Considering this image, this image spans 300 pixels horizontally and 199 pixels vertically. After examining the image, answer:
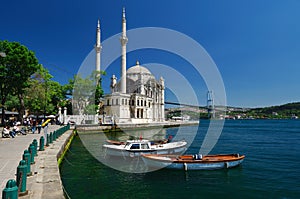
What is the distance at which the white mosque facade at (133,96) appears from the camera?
58.9 metres

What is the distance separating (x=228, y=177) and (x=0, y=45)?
96.8 feet

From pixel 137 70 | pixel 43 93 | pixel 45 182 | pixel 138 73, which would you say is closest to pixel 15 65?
pixel 43 93

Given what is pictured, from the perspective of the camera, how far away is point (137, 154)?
17.4m

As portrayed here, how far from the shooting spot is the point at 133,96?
6450 centimetres

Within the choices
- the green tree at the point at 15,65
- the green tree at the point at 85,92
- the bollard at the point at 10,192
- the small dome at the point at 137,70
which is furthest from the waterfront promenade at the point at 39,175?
the small dome at the point at 137,70

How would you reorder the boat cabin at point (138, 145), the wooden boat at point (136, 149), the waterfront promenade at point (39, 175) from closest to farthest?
the waterfront promenade at point (39, 175)
the wooden boat at point (136, 149)
the boat cabin at point (138, 145)

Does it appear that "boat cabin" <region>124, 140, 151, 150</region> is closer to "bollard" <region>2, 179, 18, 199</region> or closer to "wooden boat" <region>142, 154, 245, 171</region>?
"wooden boat" <region>142, 154, 245, 171</region>

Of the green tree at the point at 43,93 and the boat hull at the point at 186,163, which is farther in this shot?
the green tree at the point at 43,93

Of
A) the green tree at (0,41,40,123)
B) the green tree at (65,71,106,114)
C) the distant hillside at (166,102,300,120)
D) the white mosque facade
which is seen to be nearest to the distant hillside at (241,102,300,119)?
the distant hillside at (166,102,300,120)

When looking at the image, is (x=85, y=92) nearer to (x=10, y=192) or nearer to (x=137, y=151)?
(x=137, y=151)

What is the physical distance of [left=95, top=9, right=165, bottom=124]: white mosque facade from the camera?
193 ft

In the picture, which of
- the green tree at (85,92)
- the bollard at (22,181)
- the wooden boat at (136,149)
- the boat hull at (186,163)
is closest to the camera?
the bollard at (22,181)

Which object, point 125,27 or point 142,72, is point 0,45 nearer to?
point 125,27

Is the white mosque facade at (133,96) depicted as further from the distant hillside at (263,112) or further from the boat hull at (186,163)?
the distant hillside at (263,112)
